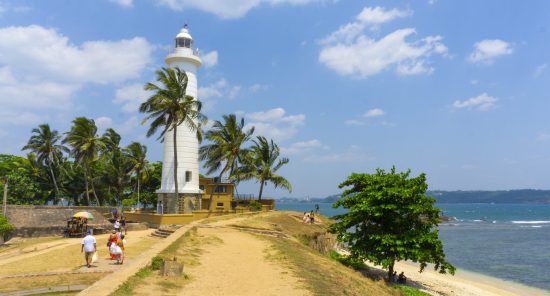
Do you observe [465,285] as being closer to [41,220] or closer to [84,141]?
[41,220]

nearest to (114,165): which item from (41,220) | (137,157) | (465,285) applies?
(137,157)

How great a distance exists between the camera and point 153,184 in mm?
57438

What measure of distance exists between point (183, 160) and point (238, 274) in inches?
819

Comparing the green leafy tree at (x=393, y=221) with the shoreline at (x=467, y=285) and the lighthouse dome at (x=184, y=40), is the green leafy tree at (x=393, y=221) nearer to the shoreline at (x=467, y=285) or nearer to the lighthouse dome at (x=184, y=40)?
the shoreline at (x=467, y=285)

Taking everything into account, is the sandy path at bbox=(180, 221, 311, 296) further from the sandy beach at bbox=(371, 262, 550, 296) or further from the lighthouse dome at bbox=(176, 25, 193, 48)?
the lighthouse dome at bbox=(176, 25, 193, 48)

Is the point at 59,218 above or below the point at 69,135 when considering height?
below

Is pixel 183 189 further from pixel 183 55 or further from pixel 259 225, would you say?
pixel 183 55

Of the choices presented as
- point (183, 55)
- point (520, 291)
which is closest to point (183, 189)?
point (183, 55)

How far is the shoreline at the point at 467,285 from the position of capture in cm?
2498

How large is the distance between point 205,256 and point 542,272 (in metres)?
30.3

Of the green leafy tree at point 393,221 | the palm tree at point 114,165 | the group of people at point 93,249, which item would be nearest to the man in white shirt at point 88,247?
the group of people at point 93,249

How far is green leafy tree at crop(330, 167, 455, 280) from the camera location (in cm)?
2192

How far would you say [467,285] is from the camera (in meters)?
27.7

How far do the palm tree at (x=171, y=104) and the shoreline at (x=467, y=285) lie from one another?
18487mm
